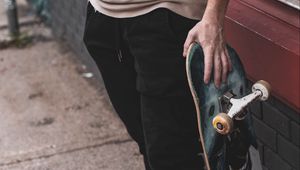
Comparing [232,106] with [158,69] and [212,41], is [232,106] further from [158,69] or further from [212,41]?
[158,69]

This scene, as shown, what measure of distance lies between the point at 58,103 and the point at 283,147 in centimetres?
244

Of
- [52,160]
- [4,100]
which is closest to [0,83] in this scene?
[4,100]

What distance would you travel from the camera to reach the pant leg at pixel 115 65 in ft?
8.84

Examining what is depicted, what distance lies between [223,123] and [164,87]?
0.35m

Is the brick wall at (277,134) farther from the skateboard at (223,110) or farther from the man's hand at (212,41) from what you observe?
the man's hand at (212,41)

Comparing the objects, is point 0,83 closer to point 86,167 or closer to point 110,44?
point 86,167

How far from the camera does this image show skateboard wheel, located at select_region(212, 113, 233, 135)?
2.19m

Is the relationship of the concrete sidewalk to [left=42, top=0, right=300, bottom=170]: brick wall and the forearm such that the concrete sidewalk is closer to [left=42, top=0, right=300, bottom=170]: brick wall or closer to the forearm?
[left=42, top=0, right=300, bottom=170]: brick wall

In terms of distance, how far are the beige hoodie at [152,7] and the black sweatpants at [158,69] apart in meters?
0.02

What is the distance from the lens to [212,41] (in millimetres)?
2264

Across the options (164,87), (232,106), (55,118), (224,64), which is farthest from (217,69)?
(55,118)

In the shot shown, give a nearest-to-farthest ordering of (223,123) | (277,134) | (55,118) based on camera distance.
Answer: (223,123)
(277,134)
(55,118)

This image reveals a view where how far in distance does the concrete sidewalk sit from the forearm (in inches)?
69.8

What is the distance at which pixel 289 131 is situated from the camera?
2.65 m
